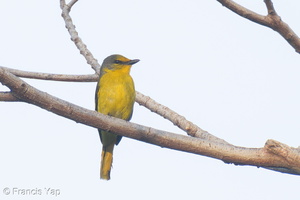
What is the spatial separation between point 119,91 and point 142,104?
0.54 metres

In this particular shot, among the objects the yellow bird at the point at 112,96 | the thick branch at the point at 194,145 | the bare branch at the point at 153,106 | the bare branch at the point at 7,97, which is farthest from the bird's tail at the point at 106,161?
the bare branch at the point at 7,97

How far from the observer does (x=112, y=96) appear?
5.73 meters

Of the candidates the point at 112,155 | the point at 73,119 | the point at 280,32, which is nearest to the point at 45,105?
the point at 73,119

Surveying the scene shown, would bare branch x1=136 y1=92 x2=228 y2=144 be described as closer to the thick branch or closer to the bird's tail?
the thick branch

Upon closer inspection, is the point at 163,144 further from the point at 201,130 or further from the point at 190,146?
the point at 201,130

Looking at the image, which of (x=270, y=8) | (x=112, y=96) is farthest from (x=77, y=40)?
(x=270, y=8)

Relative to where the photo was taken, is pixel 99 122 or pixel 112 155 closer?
pixel 99 122

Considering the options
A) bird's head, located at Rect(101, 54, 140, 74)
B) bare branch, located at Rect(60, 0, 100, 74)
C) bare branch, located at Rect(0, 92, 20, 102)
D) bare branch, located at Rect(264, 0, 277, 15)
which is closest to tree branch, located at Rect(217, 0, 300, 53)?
bare branch, located at Rect(264, 0, 277, 15)

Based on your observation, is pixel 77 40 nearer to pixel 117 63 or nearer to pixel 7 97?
pixel 117 63

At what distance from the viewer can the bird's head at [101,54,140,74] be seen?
6180mm

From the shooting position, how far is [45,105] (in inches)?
120

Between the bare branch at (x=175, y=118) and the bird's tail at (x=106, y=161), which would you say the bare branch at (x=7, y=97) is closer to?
the bare branch at (x=175, y=118)

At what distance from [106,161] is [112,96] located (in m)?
0.85

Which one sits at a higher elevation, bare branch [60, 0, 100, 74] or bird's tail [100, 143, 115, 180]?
bare branch [60, 0, 100, 74]
